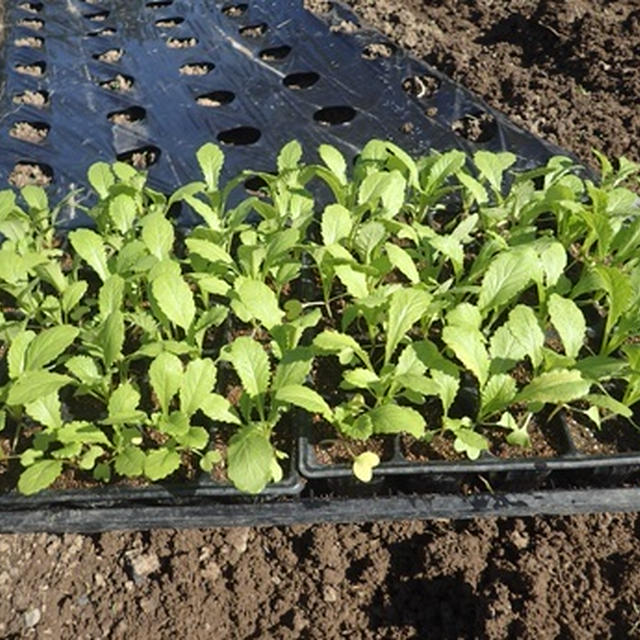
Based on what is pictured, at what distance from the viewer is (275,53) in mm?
3078

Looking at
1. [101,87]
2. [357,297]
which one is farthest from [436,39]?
[357,297]

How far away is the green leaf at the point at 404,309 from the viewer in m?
1.66

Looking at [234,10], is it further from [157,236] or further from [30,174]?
[157,236]

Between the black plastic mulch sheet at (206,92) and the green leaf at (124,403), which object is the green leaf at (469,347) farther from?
the black plastic mulch sheet at (206,92)

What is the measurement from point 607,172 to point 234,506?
1.35 metres

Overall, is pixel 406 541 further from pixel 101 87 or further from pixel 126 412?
pixel 101 87

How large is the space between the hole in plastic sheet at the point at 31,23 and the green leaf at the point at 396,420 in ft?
8.52

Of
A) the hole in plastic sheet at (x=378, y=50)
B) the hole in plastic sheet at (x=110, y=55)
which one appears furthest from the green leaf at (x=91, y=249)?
the hole in plastic sheet at (x=378, y=50)

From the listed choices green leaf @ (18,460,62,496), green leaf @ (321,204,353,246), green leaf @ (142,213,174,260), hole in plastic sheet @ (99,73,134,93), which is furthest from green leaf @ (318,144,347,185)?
hole in plastic sheet @ (99,73,134,93)

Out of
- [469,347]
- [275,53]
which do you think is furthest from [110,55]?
[469,347]

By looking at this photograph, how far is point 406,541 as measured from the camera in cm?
175

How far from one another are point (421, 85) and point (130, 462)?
1.94m

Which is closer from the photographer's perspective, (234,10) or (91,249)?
(91,249)

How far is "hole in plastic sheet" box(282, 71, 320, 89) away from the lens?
292cm
